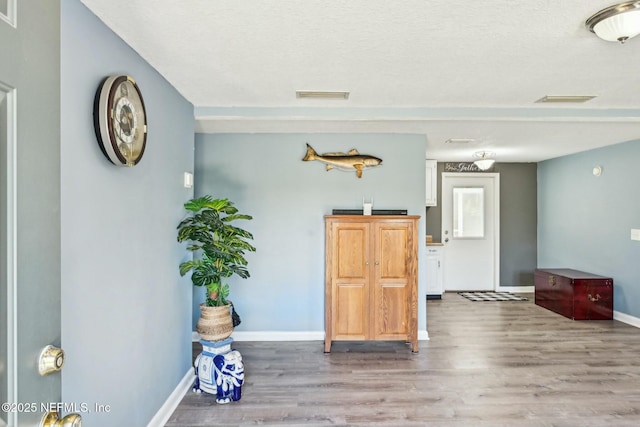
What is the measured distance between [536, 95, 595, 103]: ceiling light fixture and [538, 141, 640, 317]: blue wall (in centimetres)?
236

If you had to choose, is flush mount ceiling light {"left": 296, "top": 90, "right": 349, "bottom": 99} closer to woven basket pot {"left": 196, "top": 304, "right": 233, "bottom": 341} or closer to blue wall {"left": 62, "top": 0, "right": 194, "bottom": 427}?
blue wall {"left": 62, "top": 0, "right": 194, "bottom": 427}

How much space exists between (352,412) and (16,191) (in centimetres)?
252

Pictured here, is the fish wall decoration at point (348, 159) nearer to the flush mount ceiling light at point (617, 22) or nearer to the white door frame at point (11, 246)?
the flush mount ceiling light at point (617, 22)

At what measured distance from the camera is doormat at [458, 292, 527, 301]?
606 centimetres

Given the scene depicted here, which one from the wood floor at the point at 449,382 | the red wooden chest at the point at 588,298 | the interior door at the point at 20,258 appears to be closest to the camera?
the interior door at the point at 20,258

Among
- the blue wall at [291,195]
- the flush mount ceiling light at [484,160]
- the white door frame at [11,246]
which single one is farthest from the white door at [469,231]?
the white door frame at [11,246]

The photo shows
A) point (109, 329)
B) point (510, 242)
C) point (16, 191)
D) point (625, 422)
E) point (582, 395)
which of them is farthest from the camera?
point (510, 242)

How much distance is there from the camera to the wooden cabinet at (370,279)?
3.70 m

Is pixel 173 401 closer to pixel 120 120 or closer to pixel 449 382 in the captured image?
pixel 120 120

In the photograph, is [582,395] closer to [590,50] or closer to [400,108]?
[590,50]

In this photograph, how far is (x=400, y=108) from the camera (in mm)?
3277

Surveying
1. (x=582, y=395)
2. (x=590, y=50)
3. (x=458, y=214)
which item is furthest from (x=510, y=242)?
(x=590, y=50)

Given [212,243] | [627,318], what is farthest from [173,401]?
[627,318]

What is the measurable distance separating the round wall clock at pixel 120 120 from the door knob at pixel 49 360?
120 cm
